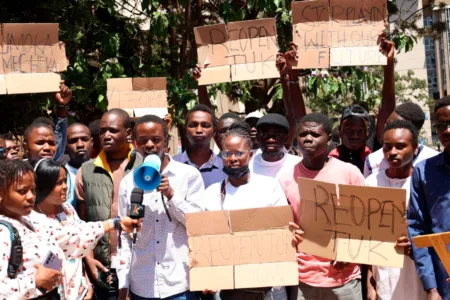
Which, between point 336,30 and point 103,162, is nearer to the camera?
point 103,162

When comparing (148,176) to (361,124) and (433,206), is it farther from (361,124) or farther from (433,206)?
(361,124)

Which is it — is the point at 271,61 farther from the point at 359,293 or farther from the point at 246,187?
the point at 359,293

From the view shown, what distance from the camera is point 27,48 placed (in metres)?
6.55

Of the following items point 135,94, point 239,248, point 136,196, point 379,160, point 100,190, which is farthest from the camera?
point 135,94

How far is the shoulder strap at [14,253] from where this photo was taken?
12.8ft

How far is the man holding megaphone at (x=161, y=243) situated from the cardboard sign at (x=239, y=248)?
20 cm

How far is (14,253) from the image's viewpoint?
3918mm

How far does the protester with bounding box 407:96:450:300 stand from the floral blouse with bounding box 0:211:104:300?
6.59 ft

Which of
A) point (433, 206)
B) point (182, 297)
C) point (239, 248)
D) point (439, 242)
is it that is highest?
point (433, 206)

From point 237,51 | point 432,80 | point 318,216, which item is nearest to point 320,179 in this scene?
point 318,216

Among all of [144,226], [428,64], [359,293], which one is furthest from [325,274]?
[428,64]

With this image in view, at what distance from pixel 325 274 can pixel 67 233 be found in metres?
1.72

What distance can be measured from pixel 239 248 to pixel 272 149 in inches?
50.3

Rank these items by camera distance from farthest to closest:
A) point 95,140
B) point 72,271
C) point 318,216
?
point 95,140 → point 72,271 → point 318,216
